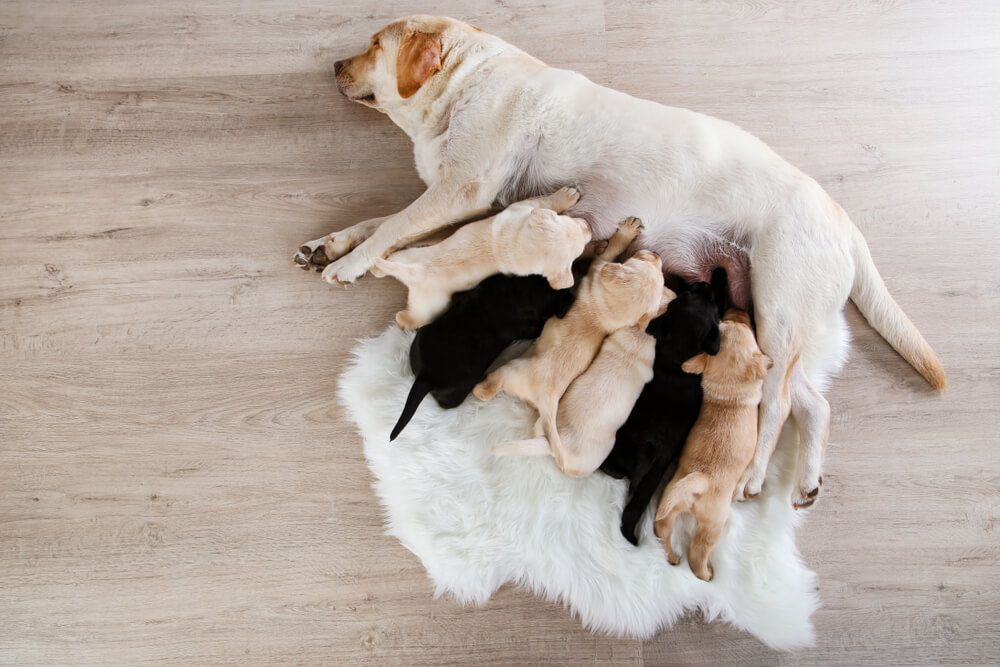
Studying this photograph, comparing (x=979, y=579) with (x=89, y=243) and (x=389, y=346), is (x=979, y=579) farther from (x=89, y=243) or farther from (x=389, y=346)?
(x=89, y=243)

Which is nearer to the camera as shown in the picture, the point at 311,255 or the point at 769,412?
the point at 769,412

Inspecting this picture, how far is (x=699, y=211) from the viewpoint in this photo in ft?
6.01

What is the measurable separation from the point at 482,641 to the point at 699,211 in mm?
1495

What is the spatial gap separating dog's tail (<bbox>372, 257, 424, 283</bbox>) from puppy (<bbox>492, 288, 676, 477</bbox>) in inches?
22.1

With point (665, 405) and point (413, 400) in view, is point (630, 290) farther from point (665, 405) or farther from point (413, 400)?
point (413, 400)

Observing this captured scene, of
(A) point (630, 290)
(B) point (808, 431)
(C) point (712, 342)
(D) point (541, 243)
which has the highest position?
(D) point (541, 243)

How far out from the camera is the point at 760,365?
5.78 ft

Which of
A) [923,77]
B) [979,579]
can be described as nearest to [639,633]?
[979,579]

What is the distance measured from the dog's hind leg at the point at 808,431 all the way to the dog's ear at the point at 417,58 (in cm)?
145

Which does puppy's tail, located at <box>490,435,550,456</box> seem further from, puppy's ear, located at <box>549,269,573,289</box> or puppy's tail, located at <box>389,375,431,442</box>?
puppy's ear, located at <box>549,269,573,289</box>

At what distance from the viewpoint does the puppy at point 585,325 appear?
1.76 metres

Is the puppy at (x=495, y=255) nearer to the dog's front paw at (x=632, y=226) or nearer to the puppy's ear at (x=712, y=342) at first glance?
the dog's front paw at (x=632, y=226)

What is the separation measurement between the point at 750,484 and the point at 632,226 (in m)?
0.86

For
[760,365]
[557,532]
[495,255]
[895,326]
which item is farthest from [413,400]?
[895,326]
